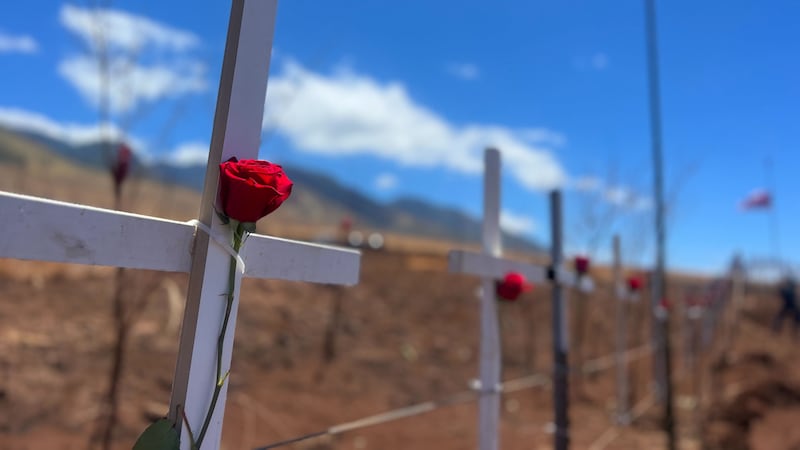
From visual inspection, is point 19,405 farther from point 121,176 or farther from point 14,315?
point 121,176

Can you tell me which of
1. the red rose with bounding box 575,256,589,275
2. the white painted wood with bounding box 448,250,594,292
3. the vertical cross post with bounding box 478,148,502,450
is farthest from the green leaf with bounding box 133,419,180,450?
the red rose with bounding box 575,256,589,275

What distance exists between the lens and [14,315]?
606 centimetres

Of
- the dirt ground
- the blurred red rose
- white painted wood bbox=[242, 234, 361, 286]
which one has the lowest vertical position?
the dirt ground

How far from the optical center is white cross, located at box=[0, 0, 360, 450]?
0.78 m

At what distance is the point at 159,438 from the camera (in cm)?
87

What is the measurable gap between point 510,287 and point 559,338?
0.87 meters

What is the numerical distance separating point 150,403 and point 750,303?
80.4 feet

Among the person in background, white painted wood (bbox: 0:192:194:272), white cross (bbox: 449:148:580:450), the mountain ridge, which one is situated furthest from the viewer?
the mountain ridge

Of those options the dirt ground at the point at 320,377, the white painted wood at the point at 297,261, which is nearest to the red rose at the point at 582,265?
the dirt ground at the point at 320,377

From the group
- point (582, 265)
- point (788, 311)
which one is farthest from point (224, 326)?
point (788, 311)

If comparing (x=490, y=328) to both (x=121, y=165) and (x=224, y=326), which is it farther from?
(x=121, y=165)

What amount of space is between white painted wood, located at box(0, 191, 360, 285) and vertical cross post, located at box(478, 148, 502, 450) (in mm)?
1263

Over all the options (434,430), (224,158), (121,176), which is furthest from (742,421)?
(224,158)

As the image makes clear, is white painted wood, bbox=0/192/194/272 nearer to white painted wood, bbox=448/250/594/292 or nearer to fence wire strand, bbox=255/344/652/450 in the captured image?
fence wire strand, bbox=255/344/652/450
